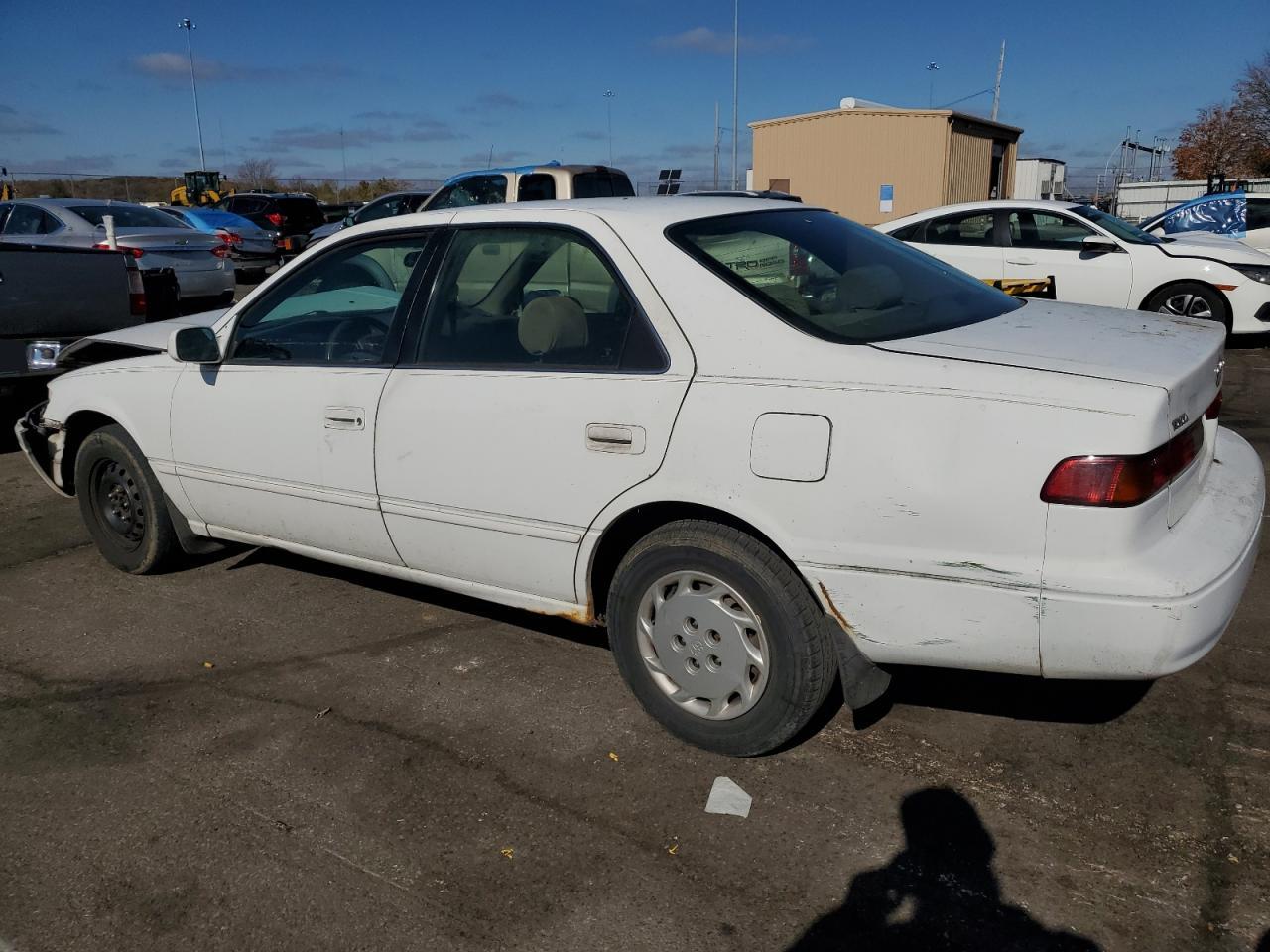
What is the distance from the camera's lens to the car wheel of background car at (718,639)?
2904mm

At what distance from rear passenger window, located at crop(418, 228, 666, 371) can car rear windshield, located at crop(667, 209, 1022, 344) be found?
12.0 inches

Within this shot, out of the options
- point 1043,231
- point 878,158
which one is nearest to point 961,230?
point 1043,231

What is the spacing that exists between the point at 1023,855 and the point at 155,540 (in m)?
3.84

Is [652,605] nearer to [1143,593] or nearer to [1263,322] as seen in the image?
[1143,593]

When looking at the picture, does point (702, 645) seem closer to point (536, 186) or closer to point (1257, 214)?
point (536, 186)

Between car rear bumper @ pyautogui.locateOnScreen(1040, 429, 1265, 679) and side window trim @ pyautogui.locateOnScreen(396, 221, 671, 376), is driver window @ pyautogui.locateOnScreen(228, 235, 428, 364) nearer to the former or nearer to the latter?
side window trim @ pyautogui.locateOnScreen(396, 221, 671, 376)

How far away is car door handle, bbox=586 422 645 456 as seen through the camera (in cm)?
305

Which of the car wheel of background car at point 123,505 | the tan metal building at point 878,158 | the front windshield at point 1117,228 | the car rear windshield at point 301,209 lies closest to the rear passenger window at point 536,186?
the front windshield at point 1117,228

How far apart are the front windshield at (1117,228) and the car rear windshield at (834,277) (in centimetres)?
745

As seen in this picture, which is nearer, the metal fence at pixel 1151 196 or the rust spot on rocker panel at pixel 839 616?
the rust spot on rocker panel at pixel 839 616

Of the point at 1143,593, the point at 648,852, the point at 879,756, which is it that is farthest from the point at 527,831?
the point at 1143,593

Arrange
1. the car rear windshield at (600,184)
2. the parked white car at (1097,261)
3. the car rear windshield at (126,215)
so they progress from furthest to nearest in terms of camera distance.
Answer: the car rear windshield at (126,215), the car rear windshield at (600,184), the parked white car at (1097,261)

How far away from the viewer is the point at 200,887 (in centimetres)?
266

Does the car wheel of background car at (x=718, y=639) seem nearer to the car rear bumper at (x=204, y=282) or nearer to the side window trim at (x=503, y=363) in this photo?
the side window trim at (x=503, y=363)
